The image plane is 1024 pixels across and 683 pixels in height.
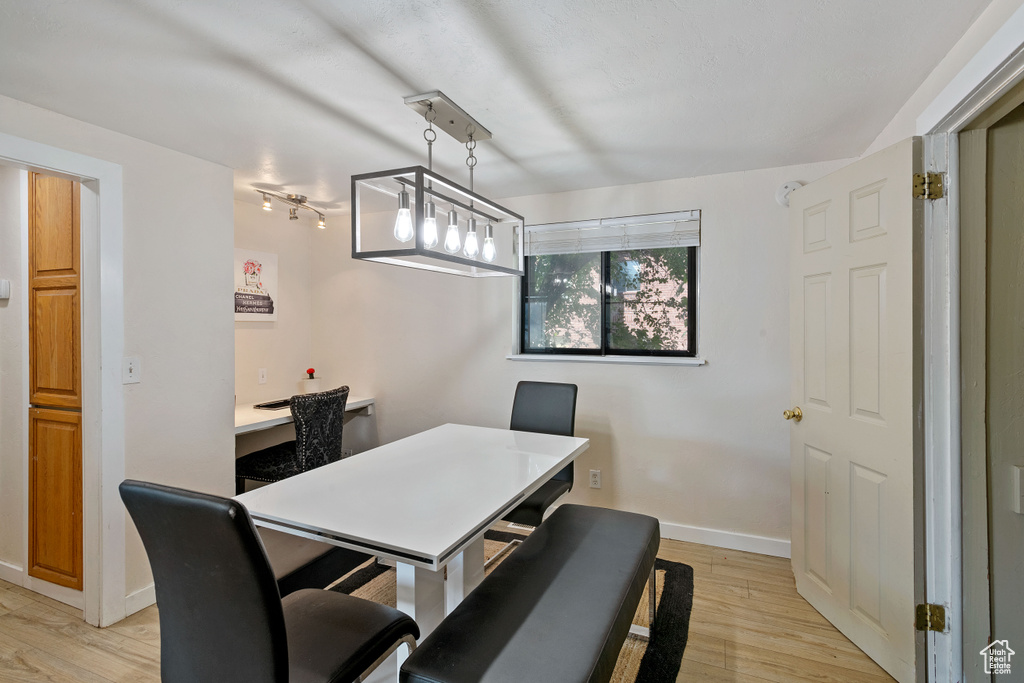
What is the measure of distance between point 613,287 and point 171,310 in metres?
2.45

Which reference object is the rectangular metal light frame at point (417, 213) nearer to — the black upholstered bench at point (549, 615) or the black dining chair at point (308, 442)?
the black upholstered bench at point (549, 615)

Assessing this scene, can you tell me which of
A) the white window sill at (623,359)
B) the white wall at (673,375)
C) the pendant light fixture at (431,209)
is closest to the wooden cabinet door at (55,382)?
the pendant light fixture at (431,209)

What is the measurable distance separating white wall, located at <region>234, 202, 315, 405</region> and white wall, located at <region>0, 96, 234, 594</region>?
0.78 m

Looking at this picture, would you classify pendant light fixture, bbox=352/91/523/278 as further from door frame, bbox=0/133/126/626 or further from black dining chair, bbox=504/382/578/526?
door frame, bbox=0/133/126/626

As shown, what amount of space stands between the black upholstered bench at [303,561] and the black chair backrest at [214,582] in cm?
47

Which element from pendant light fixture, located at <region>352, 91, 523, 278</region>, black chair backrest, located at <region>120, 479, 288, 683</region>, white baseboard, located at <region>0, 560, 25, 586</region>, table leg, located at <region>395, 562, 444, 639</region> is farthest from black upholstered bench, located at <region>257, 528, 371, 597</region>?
white baseboard, located at <region>0, 560, 25, 586</region>

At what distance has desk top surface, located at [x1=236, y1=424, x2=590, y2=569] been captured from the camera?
1.28 metres

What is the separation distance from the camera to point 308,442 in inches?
108

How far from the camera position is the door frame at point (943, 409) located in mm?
1593

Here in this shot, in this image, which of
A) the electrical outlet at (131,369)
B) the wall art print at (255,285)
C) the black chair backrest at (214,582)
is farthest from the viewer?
the wall art print at (255,285)

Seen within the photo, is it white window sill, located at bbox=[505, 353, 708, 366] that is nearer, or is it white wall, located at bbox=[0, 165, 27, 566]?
white wall, located at bbox=[0, 165, 27, 566]

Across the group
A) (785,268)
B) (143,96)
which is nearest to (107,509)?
(143,96)

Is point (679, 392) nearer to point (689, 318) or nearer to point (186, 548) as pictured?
point (689, 318)

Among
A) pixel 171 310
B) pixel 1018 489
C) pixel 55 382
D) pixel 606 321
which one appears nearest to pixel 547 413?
pixel 606 321
